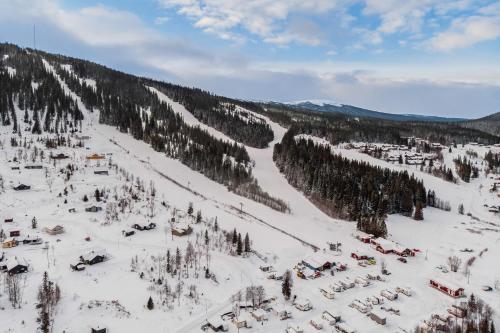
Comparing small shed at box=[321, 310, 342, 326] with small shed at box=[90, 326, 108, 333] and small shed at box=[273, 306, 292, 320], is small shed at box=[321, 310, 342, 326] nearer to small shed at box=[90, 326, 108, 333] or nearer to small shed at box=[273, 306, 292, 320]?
small shed at box=[273, 306, 292, 320]

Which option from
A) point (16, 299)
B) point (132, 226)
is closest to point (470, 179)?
point (132, 226)

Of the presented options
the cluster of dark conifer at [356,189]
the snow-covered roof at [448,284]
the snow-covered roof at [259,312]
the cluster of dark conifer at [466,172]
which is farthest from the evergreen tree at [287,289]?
the cluster of dark conifer at [466,172]

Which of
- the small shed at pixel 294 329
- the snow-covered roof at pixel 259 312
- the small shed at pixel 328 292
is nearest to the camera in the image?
the small shed at pixel 294 329

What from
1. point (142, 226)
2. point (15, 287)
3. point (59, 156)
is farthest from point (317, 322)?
point (59, 156)

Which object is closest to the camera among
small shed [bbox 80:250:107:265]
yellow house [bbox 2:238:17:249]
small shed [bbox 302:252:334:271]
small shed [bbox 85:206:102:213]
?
small shed [bbox 80:250:107:265]

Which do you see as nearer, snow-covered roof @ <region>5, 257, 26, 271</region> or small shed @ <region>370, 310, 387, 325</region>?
small shed @ <region>370, 310, 387, 325</region>

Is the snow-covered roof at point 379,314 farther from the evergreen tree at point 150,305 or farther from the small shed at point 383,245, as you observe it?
the small shed at point 383,245

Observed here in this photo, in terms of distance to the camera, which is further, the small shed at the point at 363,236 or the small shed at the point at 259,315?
the small shed at the point at 363,236

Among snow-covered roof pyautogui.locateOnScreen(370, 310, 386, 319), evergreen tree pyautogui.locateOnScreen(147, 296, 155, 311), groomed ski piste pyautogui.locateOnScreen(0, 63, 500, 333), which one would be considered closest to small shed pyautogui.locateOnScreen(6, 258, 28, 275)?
groomed ski piste pyautogui.locateOnScreen(0, 63, 500, 333)

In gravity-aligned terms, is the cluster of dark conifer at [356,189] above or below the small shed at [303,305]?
above

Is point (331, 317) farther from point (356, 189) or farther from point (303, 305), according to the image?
point (356, 189)
